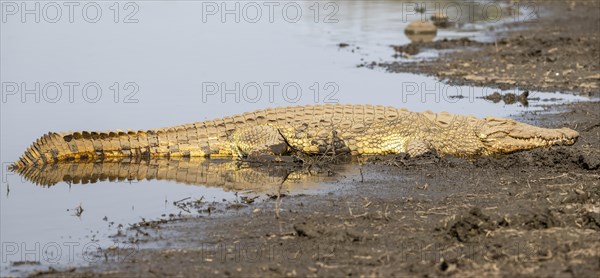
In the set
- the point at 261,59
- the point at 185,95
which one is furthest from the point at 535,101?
the point at 261,59

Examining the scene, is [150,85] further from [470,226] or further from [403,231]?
[470,226]

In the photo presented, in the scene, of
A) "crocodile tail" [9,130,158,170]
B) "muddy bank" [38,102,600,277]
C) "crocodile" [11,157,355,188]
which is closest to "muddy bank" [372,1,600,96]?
"muddy bank" [38,102,600,277]

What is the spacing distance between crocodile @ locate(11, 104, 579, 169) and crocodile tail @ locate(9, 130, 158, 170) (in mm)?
11

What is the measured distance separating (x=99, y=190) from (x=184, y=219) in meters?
1.81

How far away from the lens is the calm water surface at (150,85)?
9.08 m

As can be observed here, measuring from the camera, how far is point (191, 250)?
7461 millimetres

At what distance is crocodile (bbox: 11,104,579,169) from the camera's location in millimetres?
11102

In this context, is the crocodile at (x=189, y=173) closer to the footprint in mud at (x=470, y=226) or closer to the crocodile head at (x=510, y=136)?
the crocodile head at (x=510, y=136)

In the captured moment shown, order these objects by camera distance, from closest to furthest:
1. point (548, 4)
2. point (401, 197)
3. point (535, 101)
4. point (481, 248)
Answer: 1. point (481, 248)
2. point (401, 197)
3. point (535, 101)
4. point (548, 4)

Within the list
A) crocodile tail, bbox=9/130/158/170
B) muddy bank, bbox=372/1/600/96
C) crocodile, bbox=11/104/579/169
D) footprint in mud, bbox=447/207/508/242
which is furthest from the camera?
muddy bank, bbox=372/1/600/96

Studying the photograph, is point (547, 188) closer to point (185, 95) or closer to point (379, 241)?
point (379, 241)

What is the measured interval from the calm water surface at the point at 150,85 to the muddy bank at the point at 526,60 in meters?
0.58

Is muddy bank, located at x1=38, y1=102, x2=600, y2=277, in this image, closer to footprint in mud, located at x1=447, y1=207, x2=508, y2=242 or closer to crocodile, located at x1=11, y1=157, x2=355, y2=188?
footprint in mud, located at x1=447, y1=207, x2=508, y2=242

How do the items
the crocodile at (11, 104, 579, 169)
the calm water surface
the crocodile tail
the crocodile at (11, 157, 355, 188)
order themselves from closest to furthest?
the calm water surface, the crocodile at (11, 157, 355, 188), the crocodile tail, the crocodile at (11, 104, 579, 169)
